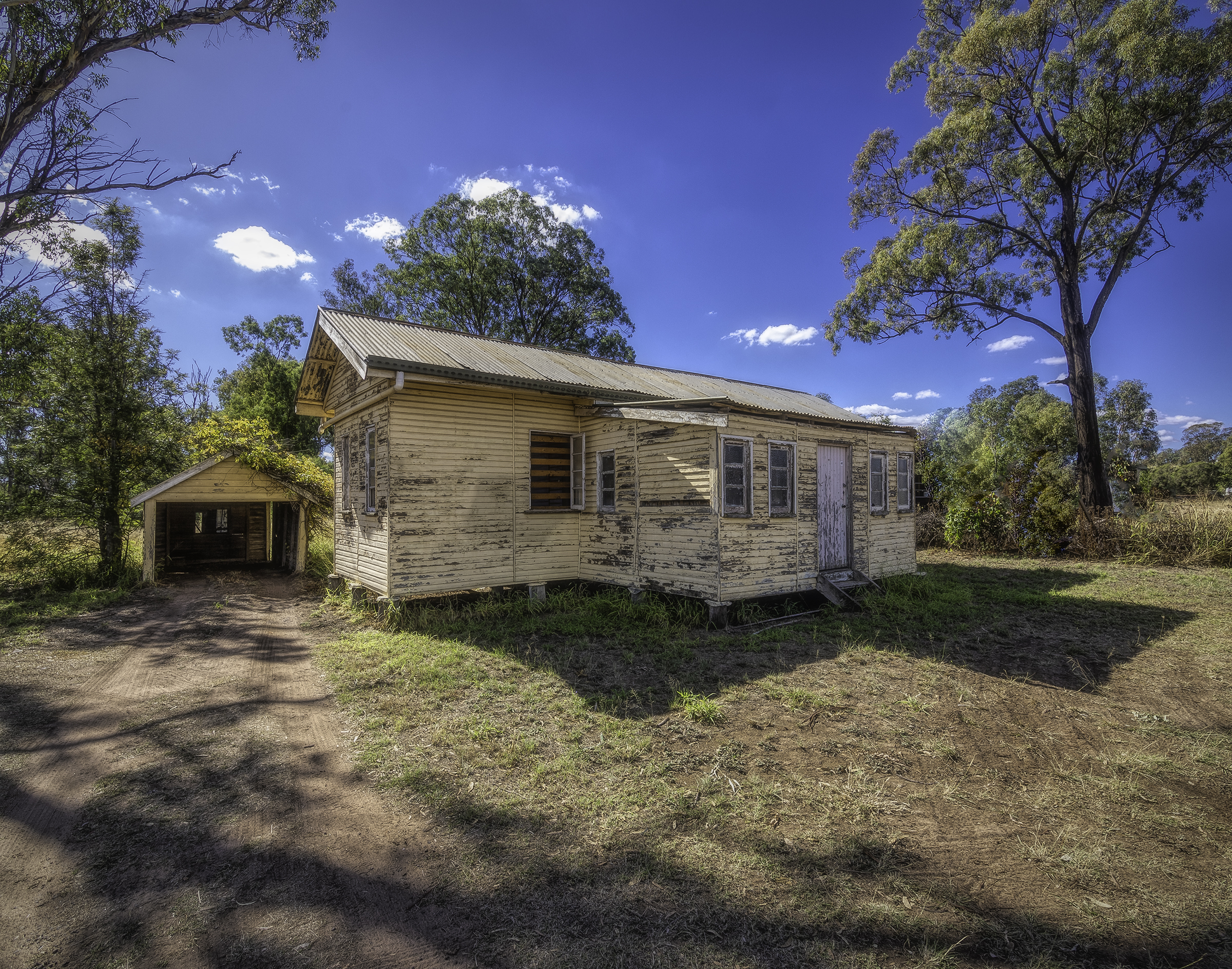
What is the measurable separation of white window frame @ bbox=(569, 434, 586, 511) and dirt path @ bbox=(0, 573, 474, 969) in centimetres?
553

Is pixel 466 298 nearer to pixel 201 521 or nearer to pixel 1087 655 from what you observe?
pixel 201 521

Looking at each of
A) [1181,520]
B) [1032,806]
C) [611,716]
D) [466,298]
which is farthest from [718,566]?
[466,298]

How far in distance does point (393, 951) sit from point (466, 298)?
1139 inches

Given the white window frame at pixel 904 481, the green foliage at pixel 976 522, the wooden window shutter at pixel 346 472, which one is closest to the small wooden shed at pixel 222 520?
the wooden window shutter at pixel 346 472

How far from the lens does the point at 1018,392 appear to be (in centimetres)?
4569

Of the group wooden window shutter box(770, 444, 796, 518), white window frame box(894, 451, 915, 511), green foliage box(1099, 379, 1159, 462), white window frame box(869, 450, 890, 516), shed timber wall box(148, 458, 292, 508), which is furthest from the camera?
green foliage box(1099, 379, 1159, 462)

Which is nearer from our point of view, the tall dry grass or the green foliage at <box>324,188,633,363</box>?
the tall dry grass

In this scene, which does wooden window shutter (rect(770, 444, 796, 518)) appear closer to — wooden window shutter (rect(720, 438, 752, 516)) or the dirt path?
wooden window shutter (rect(720, 438, 752, 516))

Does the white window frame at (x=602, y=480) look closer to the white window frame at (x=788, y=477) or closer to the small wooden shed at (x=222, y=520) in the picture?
the white window frame at (x=788, y=477)

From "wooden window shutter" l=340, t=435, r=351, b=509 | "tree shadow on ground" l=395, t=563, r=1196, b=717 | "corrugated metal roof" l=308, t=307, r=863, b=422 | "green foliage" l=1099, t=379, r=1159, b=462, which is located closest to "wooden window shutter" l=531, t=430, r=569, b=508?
"corrugated metal roof" l=308, t=307, r=863, b=422

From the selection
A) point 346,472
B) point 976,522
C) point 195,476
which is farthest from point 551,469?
point 976,522

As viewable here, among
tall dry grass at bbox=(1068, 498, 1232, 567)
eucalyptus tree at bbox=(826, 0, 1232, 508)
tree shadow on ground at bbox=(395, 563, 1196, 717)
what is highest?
eucalyptus tree at bbox=(826, 0, 1232, 508)

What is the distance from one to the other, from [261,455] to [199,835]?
11533 mm

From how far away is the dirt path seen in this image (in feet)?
8.95
